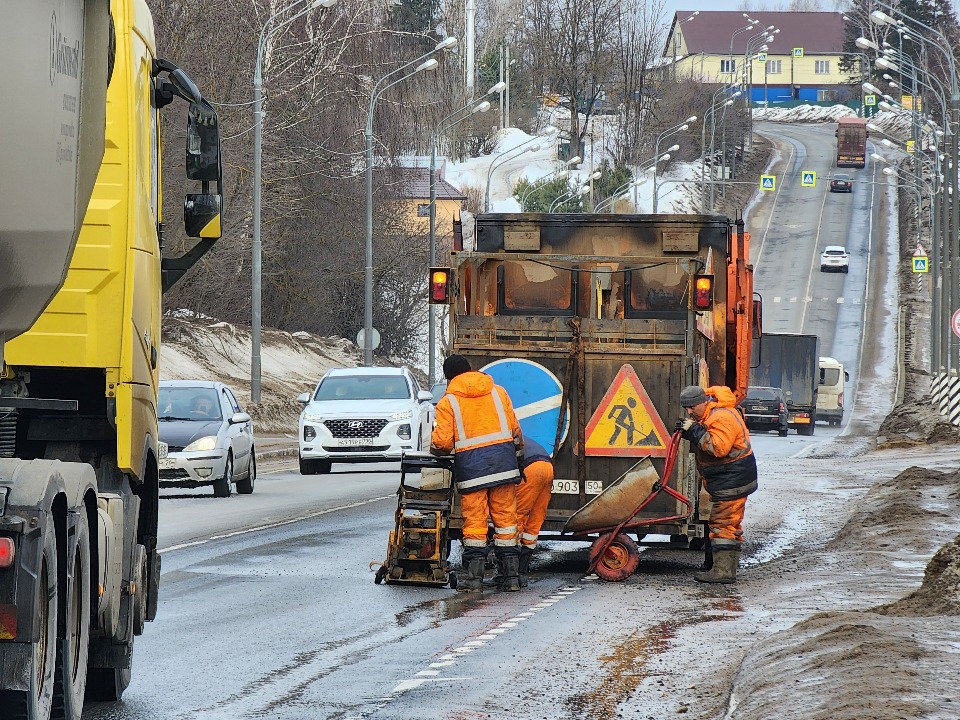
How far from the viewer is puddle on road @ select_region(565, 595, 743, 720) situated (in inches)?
277

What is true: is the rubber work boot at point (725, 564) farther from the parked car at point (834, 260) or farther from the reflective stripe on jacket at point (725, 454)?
the parked car at point (834, 260)

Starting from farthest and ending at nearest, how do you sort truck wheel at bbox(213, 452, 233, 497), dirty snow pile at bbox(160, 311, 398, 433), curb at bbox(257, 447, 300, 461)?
1. dirty snow pile at bbox(160, 311, 398, 433)
2. curb at bbox(257, 447, 300, 461)
3. truck wheel at bbox(213, 452, 233, 497)

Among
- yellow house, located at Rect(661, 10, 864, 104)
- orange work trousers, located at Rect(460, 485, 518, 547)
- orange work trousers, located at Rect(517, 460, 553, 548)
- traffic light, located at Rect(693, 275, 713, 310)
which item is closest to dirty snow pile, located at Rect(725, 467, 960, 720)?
orange work trousers, located at Rect(517, 460, 553, 548)

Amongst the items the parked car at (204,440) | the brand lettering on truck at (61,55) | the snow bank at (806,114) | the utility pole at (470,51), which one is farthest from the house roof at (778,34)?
the brand lettering on truck at (61,55)

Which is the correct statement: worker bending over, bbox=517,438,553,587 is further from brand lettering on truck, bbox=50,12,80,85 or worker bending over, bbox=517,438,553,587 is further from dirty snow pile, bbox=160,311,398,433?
dirty snow pile, bbox=160,311,398,433

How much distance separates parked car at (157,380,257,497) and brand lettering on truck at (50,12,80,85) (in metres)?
14.1

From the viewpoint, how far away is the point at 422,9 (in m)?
116

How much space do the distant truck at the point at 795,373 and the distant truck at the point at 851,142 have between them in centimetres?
5775

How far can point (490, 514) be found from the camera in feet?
37.1

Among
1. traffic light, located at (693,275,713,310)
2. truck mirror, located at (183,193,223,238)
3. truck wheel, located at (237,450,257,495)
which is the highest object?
truck mirror, located at (183,193,223,238)

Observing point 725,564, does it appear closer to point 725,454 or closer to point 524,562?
point 725,454

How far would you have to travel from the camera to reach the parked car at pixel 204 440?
64.3 ft

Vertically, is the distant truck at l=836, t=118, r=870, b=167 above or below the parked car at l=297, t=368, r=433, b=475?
above

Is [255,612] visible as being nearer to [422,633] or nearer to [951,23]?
[422,633]
